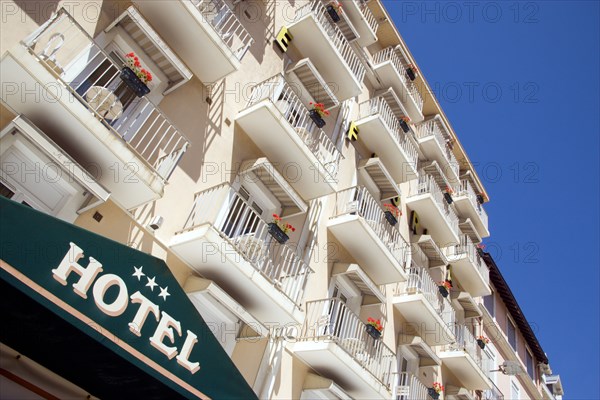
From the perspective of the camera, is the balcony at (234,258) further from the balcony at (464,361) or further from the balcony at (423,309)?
the balcony at (464,361)

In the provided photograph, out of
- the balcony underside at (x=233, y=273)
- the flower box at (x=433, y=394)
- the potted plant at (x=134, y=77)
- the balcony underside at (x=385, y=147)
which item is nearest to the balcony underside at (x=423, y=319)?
the flower box at (x=433, y=394)

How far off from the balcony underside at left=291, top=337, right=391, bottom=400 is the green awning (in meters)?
3.40

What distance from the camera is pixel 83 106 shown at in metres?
8.05

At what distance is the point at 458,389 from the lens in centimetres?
1947

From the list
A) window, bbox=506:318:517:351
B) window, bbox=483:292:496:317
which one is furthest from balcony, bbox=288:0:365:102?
window, bbox=506:318:517:351

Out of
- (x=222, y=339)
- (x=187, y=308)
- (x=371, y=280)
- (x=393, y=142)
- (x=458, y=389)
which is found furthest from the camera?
(x=458, y=389)

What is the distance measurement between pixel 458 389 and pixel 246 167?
12.7 meters

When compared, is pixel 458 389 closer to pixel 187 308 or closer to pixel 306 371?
pixel 306 371

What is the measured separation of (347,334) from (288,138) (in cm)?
516

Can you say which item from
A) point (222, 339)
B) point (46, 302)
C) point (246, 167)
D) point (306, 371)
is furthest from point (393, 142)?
point (46, 302)

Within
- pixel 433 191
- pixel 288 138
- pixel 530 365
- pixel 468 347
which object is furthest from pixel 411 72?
→ pixel 530 365

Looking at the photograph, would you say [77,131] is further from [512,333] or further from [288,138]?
[512,333]

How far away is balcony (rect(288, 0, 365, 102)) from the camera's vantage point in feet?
49.9

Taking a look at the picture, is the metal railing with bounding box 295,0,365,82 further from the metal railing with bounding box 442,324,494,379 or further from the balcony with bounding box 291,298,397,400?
the metal railing with bounding box 442,324,494,379
